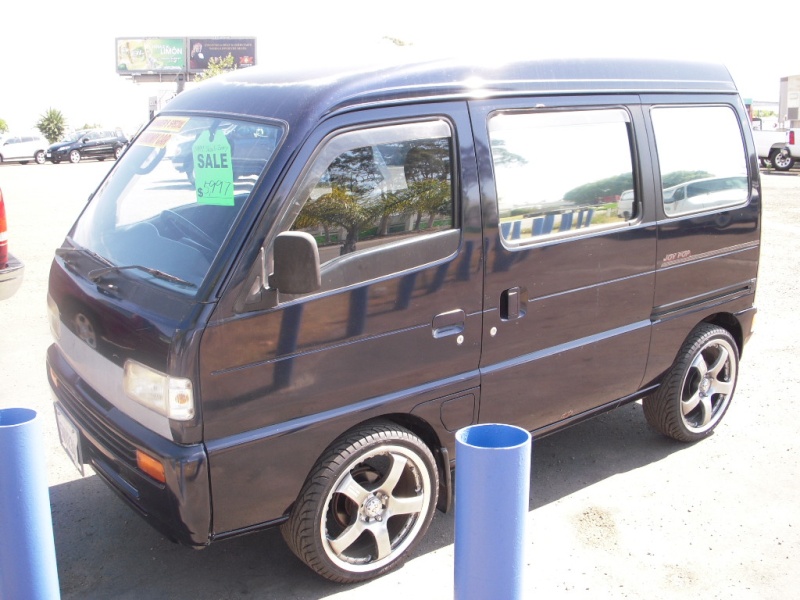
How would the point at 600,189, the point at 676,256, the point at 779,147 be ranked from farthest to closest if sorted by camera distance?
the point at 779,147
the point at 676,256
the point at 600,189

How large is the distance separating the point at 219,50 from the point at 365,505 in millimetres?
76195

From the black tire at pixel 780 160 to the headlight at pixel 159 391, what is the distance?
25.6 meters

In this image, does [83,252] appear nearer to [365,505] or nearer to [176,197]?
[176,197]

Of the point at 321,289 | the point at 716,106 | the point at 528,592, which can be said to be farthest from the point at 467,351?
the point at 716,106

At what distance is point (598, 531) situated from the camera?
13.2 ft

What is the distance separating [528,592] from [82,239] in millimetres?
2648

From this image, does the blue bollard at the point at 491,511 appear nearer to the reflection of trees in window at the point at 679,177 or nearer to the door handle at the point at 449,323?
the door handle at the point at 449,323

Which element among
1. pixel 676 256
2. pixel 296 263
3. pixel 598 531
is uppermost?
pixel 296 263

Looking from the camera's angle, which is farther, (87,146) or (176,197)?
(87,146)

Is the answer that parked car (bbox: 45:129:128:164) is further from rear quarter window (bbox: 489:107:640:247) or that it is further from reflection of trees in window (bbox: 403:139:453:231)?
reflection of trees in window (bbox: 403:139:453:231)

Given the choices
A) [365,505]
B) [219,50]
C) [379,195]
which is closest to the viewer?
[379,195]

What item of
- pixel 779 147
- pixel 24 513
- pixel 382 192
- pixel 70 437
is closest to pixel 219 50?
pixel 779 147

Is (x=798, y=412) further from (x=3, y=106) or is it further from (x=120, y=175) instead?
(x=3, y=106)

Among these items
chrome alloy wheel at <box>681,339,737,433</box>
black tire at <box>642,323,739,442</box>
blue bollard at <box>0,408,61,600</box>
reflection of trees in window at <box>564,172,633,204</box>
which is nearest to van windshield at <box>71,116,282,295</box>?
blue bollard at <box>0,408,61,600</box>
